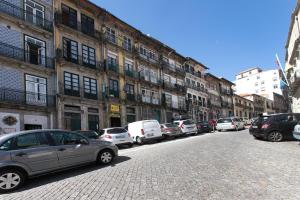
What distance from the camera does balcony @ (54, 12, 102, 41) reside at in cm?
2297

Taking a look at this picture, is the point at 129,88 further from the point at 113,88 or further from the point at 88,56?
the point at 88,56

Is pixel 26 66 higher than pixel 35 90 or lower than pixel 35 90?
higher

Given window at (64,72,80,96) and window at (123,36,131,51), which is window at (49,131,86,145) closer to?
window at (64,72,80,96)

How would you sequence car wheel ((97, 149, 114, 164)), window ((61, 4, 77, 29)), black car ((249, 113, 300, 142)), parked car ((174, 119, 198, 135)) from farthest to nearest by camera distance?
window ((61, 4, 77, 29)), parked car ((174, 119, 198, 135)), black car ((249, 113, 300, 142)), car wheel ((97, 149, 114, 164))

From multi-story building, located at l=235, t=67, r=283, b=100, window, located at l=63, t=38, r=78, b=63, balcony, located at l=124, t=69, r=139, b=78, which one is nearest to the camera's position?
window, located at l=63, t=38, r=78, b=63

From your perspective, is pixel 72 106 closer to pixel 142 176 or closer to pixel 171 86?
pixel 142 176

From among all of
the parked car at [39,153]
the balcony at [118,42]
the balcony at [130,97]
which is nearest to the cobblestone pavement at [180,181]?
the parked car at [39,153]

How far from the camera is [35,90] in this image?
20688 mm

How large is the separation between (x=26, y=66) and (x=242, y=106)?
6285 centimetres

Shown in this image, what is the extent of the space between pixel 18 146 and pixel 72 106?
16.2 metres

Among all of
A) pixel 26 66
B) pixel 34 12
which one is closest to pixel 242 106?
pixel 34 12

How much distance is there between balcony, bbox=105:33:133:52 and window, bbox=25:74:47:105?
9.55 m

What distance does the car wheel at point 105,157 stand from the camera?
9.41 metres

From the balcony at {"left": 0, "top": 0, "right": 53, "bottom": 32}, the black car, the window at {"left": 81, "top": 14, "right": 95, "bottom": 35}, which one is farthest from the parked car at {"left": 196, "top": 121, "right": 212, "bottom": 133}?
the balcony at {"left": 0, "top": 0, "right": 53, "bottom": 32}
